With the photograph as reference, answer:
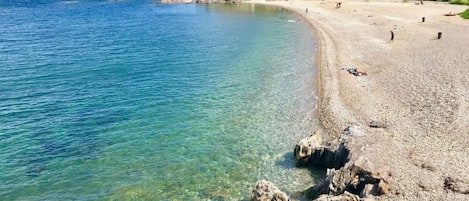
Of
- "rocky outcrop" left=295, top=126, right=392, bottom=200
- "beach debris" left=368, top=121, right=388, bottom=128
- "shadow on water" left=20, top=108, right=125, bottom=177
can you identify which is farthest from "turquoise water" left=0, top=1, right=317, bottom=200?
"beach debris" left=368, top=121, right=388, bottom=128

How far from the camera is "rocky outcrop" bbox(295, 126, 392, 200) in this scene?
20234 millimetres

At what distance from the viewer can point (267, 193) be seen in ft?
68.0

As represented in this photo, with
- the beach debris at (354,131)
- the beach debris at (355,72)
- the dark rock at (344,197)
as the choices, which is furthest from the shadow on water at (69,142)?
the beach debris at (355,72)

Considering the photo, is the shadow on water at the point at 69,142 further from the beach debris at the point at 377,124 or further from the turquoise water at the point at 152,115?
the beach debris at the point at 377,124

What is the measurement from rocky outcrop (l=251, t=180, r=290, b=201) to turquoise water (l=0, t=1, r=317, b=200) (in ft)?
7.36

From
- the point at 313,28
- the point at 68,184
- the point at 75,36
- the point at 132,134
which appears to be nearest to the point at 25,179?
the point at 68,184

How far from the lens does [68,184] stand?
24.9 meters

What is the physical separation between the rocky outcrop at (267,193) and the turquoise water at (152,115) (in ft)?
7.36

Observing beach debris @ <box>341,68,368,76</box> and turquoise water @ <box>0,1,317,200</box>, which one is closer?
turquoise water @ <box>0,1,317,200</box>

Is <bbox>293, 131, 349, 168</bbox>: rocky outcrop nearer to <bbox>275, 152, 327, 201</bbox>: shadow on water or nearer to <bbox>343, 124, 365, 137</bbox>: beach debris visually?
<bbox>275, 152, 327, 201</bbox>: shadow on water

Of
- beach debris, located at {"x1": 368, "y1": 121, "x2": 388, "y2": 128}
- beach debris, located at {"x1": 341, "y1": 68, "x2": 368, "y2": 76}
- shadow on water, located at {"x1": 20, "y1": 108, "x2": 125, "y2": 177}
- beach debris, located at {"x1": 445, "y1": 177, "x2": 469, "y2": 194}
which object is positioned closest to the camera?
beach debris, located at {"x1": 445, "y1": 177, "x2": 469, "y2": 194}

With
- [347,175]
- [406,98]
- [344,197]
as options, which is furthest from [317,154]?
[406,98]

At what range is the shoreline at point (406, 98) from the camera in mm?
21864

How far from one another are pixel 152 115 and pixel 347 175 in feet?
64.6
